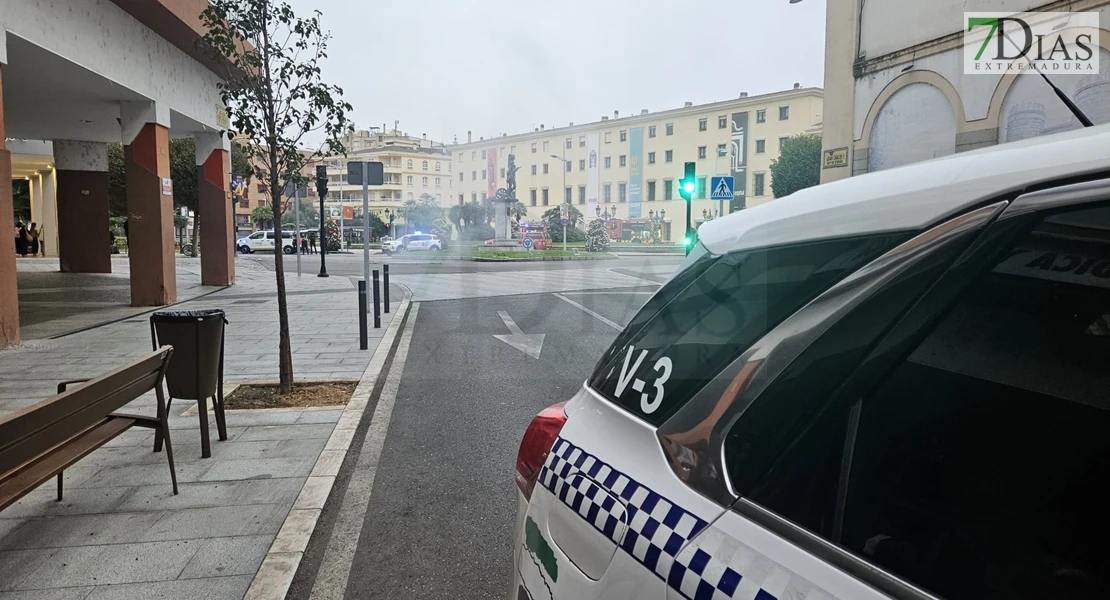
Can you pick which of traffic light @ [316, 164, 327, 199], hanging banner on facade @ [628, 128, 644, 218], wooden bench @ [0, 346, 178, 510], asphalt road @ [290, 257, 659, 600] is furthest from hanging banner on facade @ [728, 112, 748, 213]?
wooden bench @ [0, 346, 178, 510]

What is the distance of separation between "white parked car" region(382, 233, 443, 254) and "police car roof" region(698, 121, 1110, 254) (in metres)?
48.1

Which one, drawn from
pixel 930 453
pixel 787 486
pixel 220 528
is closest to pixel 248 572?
pixel 220 528

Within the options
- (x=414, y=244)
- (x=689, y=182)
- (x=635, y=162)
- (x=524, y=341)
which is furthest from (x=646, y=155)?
(x=524, y=341)

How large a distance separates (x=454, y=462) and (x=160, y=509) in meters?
1.86

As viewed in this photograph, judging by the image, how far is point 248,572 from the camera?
3361 millimetres

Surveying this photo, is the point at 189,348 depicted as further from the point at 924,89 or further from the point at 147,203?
the point at 924,89

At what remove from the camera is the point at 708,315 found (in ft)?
5.39

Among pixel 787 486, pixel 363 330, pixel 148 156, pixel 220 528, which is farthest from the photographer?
pixel 148 156

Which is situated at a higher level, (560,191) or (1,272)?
(560,191)

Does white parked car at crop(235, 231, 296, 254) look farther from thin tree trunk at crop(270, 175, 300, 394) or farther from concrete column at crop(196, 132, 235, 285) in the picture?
thin tree trunk at crop(270, 175, 300, 394)

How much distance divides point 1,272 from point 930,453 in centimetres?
1073

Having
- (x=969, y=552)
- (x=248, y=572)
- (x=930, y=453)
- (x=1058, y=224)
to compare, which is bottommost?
(x=248, y=572)

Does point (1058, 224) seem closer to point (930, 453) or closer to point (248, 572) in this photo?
point (930, 453)

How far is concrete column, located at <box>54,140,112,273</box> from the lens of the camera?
20.8 meters
